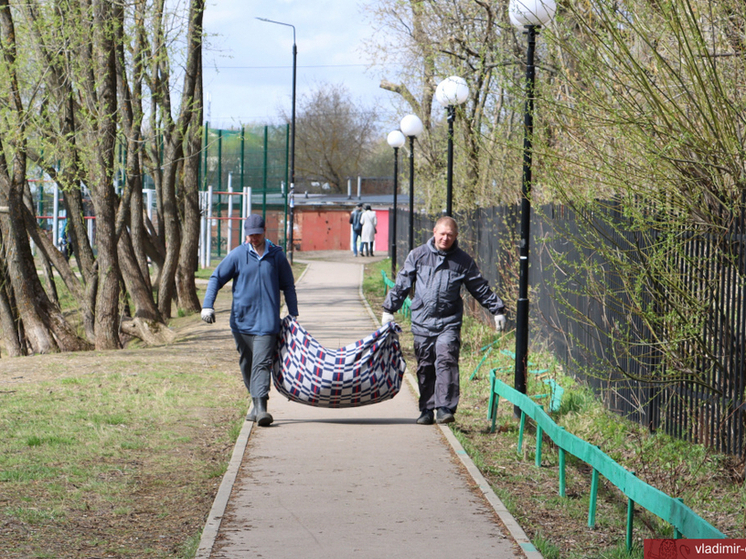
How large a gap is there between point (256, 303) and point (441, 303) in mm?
1590

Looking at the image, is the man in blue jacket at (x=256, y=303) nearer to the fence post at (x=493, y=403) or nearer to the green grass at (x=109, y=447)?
the green grass at (x=109, y=447)

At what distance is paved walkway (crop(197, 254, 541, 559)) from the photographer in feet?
16.5

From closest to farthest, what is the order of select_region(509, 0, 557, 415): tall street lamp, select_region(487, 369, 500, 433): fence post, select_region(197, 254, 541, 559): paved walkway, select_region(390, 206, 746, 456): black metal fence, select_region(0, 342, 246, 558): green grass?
select_region(197, 254, 541, 559): paved walkway
select_region(0, 342, 246, 558): green grass
select_region(390, 206, 746, 456): black metal fence
select_region(509, 0, 557, 415): tall street lamp
select_region(487, 369, 500, 433): fence post

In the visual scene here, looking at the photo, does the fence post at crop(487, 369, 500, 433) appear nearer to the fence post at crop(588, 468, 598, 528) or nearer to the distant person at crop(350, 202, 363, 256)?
the fence post at crop(588, 468, 598, 528)

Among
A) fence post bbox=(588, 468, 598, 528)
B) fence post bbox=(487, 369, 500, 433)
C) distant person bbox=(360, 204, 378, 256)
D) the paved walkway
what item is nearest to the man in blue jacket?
the paved walkway

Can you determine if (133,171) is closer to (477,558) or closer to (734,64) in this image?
(734,64)

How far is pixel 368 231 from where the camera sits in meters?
38.2

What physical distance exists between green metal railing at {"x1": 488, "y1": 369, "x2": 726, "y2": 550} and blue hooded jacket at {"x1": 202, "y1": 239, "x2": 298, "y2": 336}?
7.13 feet

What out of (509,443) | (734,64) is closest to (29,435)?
(509,443)

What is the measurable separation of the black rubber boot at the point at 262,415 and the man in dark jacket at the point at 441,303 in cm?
128

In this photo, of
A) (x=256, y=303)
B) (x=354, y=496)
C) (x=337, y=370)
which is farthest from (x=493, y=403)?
(x=354, y=496)

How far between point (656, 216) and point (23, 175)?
32.8 ft

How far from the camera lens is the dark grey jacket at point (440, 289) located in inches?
318

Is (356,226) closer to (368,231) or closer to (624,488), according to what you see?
(368,231)
